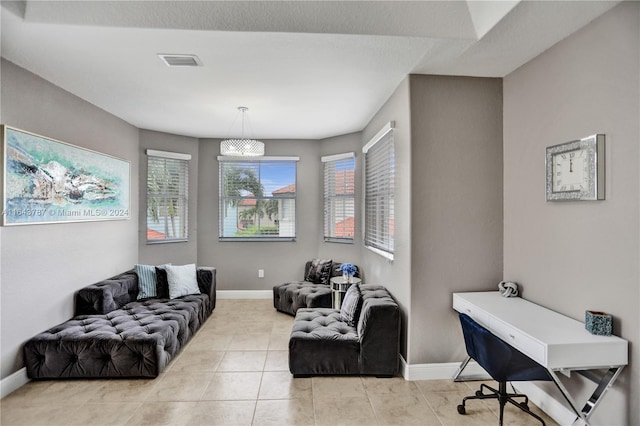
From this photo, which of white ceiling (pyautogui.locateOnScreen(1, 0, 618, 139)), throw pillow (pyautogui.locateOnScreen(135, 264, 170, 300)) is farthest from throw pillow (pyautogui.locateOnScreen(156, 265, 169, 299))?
white ceiling (pyautogui.locateOnScreen(1, 0, 618, 139))

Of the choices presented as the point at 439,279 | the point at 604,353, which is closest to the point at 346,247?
the point at 439,279

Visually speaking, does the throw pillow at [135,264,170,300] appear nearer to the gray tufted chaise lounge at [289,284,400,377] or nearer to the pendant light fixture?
the pendant light fixture

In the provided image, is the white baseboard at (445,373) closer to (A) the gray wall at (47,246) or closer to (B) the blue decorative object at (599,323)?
(B) the blue decorative object at (599,323)

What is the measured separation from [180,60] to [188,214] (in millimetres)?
3098

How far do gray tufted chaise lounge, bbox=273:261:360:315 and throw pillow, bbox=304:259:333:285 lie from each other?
0.17 feet

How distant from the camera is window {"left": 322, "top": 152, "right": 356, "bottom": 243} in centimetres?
498

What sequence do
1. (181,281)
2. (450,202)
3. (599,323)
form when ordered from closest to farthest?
1. (599,323)
2. (450,202)
3. (181,281)

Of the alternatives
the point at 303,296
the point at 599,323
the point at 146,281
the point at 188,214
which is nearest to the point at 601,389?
the point at 599,323

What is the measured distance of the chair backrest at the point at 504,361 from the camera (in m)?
2.02

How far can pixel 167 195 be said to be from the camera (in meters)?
5.01

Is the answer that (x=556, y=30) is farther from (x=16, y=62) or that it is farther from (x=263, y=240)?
(x=263, y=240)

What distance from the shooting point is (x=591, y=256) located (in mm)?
2053

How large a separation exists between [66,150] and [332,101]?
2.60m

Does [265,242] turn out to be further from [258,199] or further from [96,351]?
[96,351]
